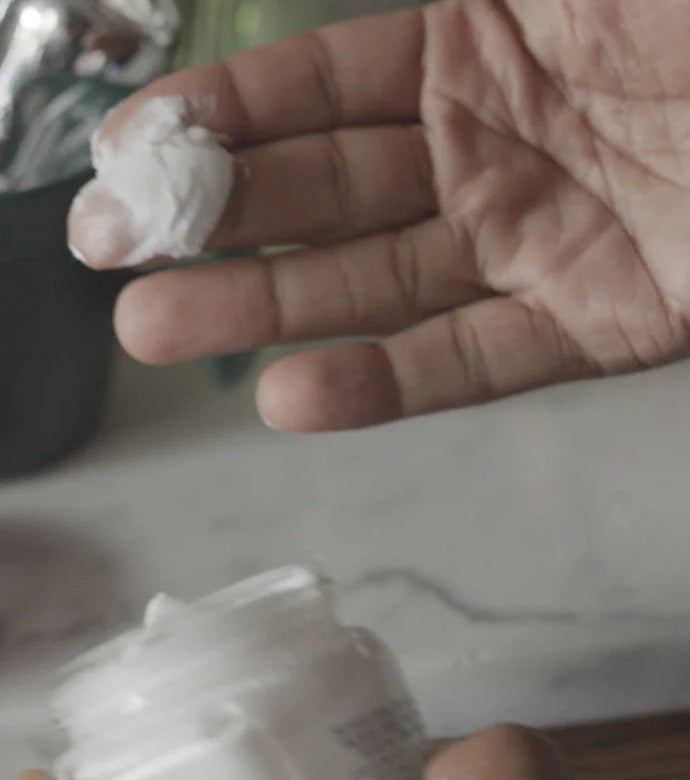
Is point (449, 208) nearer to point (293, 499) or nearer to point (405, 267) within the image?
point (405, 267)

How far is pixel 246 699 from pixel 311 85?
0.20 m

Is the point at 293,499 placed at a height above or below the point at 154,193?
below

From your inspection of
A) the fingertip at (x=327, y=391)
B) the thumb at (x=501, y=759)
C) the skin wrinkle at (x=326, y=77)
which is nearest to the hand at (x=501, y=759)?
the thumb at (x=501, y=759)

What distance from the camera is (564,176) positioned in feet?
1.27

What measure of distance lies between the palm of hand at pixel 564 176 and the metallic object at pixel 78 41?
0.11 m

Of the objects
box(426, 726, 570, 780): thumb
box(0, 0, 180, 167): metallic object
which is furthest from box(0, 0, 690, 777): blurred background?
box(426, 726, 570, 780): thumb

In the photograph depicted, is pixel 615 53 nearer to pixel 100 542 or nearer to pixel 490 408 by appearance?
pixel 490 408

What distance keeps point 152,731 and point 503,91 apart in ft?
0.78

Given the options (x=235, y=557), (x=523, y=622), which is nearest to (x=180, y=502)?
(x=235, y=557)

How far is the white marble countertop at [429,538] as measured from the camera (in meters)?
0.42

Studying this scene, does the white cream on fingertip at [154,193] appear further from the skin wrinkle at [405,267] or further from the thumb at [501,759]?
the thumb at [501,759]

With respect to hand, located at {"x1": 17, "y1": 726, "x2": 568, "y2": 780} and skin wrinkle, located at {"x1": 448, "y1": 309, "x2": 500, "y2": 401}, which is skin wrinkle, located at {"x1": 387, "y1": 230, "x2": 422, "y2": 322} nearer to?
skin wrinkle, located at {"x1": 448, "y1": 309, "x2": 500, "y2": 401}

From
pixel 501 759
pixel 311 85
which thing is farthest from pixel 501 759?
pixel 311 85

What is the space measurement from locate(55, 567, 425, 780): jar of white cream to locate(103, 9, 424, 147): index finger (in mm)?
149
